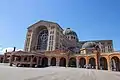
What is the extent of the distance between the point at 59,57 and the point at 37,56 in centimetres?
845

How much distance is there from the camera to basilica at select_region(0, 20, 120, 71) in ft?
136

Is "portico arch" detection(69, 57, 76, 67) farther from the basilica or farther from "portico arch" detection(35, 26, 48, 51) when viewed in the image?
"portico arch" detection(35, 26, 48, 51)

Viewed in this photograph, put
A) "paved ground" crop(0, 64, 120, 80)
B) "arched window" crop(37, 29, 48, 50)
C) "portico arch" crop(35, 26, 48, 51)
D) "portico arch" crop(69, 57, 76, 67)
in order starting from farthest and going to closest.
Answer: "portico arch" crop(35, 26, 48, 51)
"arched window" crop(37, 29, 48, 50)
"portico arch" crop(69, 57, 76, 67)
"paved ground" crop(0, 64, 120, 80)

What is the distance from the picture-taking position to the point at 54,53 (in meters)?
47.8

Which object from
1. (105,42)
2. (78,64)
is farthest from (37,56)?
(105,42)

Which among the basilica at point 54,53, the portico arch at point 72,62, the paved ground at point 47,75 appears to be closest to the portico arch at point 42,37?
the basilica at point 54,53

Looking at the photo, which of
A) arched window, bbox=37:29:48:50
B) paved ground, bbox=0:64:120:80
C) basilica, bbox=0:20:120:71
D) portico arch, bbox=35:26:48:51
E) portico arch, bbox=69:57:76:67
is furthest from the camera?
portico arch, bbox=35:26:48:51

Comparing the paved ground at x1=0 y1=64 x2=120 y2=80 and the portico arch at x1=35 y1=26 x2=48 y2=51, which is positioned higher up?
the portico arch at x1=35 y1=26 x2=48 y2=51

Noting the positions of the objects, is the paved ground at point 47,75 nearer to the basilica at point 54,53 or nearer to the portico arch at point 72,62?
the basilica at point 54,53

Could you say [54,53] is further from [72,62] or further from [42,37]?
[42,37]

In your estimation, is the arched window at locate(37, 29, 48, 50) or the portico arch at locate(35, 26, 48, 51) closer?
the arched window at locate(37, 29, 48, 50)

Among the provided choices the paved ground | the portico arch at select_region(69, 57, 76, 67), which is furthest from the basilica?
the paved ground

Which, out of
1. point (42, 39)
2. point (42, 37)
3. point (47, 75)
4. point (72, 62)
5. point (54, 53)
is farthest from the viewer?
point (42, 37)

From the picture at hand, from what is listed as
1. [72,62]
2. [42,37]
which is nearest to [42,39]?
[42,37]
